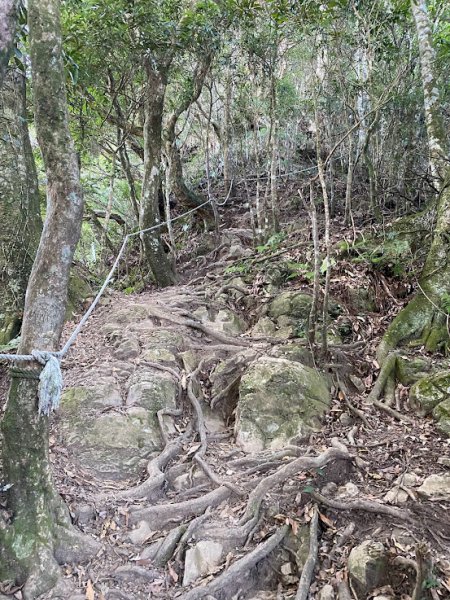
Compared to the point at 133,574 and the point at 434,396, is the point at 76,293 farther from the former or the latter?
the point at 434,396

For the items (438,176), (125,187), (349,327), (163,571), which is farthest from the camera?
(125,187)

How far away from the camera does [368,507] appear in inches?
127

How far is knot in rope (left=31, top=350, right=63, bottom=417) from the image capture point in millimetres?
2719

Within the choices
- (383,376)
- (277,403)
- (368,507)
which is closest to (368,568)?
(368,507)

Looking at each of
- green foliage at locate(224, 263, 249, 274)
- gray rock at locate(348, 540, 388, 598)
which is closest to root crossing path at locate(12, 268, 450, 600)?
gray rock at locate(348, 540, 388, 598)

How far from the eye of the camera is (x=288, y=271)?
281 inches

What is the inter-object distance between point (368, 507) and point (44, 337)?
2606 mm

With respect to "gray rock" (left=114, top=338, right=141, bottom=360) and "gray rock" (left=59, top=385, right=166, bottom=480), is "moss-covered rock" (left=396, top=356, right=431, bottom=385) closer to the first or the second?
"gray rock" (left=59, top=385, right=166, bottom=480)

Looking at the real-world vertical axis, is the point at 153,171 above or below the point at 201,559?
above

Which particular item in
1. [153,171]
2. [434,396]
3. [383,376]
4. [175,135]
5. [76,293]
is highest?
[175,135]

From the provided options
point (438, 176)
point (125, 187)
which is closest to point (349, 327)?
point (438, 176)

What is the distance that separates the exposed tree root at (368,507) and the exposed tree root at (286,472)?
309 millimetres

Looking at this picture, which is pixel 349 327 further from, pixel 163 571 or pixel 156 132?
pixel 156 132

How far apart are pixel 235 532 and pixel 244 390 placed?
1773mm
